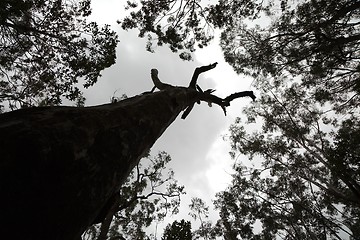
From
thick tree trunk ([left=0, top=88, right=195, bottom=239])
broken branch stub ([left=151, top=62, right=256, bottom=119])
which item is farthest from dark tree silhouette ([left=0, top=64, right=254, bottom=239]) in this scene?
broken branch stub ([left=151, top=62, right=256, bottom=119])

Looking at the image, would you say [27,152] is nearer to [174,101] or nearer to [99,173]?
[99,173]

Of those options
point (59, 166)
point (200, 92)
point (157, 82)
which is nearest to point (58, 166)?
point (59, 166)

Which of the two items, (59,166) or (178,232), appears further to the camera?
(178,232)

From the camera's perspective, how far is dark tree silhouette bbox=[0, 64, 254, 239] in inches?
38.5

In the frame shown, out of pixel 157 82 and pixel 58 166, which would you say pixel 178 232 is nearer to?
pixel 157 82

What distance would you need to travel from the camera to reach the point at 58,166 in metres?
1.21

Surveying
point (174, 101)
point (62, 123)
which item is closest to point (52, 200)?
point (62, 123)

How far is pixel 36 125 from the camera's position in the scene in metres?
1.27

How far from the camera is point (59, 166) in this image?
3.99 feet

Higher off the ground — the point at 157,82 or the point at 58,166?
the point at 157,82

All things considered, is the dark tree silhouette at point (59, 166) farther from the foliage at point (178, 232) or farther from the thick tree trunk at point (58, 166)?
the foliage at point (178, 232)

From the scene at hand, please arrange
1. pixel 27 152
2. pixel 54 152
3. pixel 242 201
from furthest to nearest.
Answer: pixel 242 201
pixel 54 152
pixel 27 152

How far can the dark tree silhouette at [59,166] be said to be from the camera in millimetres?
977

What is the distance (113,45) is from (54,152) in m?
6.45
